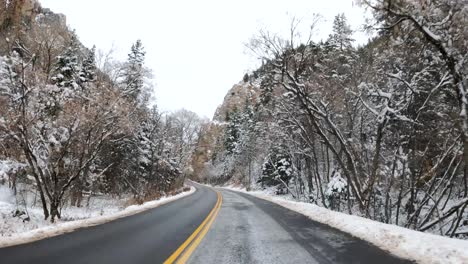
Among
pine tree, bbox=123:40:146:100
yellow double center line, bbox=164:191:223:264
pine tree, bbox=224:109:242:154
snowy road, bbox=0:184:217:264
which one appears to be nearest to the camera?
snowy road, bbox=0:184:217:264

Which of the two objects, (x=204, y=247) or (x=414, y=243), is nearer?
(x=414, y=243)

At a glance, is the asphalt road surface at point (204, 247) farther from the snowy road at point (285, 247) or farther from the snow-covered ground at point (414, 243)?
the snow-covered ground at point (414, 243)

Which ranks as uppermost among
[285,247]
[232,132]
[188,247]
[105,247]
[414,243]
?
[232,132]

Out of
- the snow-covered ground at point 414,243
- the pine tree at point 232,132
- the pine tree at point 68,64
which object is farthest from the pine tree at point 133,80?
the pine tree at point 232,132

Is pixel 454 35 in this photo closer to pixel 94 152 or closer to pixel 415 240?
pixel 415 240

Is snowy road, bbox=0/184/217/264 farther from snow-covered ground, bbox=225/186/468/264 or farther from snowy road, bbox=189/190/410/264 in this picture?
snow-covered ground, bbox=225/186/468/264

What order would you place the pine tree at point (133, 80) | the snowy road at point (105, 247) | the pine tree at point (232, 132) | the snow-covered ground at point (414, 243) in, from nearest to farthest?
the snow-covered ground at point (414, 243) → the snowy road at point (105, 247) → the pine tree at point (133, 80) → the pine tree at point (232, 132)

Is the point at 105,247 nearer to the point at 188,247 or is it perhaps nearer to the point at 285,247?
the point at 188,247

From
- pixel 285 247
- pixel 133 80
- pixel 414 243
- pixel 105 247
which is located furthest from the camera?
pixel 133 80

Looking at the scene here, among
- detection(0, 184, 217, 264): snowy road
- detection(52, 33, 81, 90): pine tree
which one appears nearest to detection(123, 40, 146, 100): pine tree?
detection(52, 33, 81, 90): pine tree

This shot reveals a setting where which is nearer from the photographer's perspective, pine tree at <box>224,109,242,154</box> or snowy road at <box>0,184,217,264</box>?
snowy road at <box>0,184,217,264</box>

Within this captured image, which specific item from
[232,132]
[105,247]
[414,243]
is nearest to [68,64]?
[105,247]

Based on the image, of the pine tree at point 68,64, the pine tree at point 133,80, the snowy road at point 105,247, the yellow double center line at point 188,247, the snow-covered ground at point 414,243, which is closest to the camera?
the snow-covered ground at point 414,243

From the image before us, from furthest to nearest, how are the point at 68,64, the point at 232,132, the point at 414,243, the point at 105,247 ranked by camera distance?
the point at 232,132 < the point at 68,64 < the point at 105,247 < the point at 414,243
